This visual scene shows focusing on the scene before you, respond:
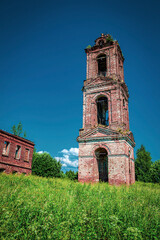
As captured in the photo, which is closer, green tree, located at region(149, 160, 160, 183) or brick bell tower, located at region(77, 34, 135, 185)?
brick bell tower, located at region(77, 34, 135, 185)

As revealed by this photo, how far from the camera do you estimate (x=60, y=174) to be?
2719 centimetres

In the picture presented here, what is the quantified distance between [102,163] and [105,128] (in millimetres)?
4055

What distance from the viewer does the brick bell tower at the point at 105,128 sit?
15.5 meters

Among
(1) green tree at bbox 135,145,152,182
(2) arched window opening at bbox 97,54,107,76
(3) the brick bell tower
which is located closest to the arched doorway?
(3) the brick bell tower

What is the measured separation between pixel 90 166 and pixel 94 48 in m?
14.1

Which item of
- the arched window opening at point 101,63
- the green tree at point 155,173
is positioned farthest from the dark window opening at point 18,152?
the green tree at point 155,173

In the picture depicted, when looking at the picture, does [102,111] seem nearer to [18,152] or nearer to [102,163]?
[102,163]

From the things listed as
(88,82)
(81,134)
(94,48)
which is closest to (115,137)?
(81,134)

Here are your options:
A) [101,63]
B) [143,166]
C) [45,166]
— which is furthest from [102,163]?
[143,166]

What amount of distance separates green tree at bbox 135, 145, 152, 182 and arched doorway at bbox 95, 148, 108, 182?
20.2 metres

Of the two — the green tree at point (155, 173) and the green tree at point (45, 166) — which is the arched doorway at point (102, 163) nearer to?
the green tree at point (45, 166)

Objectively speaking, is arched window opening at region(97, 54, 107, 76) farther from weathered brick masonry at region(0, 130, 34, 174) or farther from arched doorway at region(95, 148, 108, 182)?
weathered brick masonry at region(0, 130, 34, 174)

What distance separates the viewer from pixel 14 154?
19812mm

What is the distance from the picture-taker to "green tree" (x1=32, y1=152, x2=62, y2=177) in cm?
2530
